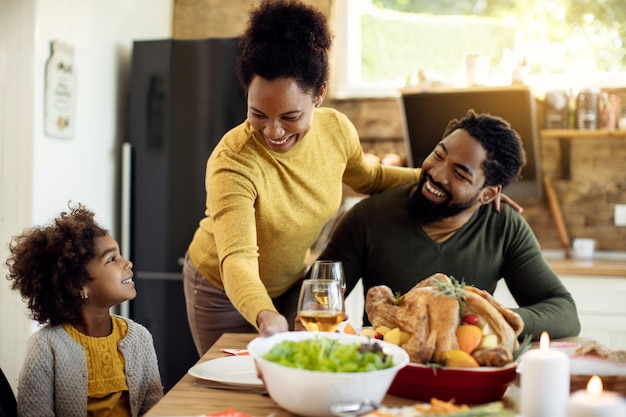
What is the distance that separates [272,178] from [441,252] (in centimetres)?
56

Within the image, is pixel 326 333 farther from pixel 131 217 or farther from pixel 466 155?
pixel 131 217

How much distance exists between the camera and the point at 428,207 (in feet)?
6.88

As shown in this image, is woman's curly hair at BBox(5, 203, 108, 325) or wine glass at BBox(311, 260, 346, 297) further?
woman's curly hair at BBox(5, 203, 108, 325)

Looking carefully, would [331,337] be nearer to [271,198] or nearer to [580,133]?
[271,198]

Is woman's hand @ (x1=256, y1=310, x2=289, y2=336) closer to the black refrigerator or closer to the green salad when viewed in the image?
the green salad

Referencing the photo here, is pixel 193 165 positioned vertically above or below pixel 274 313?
above

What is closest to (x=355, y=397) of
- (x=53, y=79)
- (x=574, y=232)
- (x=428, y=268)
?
(x=428, y=268)

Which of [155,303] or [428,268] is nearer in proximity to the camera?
[428,268]

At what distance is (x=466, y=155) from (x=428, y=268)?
336mm

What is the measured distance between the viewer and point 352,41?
13.4 feet

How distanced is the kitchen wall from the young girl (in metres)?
2.38

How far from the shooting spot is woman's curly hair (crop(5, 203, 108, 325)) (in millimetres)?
1685

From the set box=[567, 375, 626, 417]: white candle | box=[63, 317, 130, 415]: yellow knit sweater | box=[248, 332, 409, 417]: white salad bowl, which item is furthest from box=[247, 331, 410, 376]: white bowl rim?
box=[63, 317, 130, 415]: yellow knit sweater

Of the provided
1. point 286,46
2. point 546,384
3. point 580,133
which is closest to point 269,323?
point 546,384
